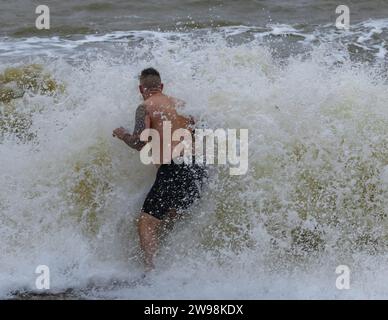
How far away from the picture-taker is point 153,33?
37.8ft

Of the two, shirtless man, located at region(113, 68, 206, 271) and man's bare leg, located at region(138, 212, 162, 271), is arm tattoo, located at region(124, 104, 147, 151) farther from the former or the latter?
man's bare leg, located at region(138, 212, 162, 271)

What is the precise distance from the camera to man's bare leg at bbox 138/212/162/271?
4.96 metres

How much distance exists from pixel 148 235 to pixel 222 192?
810mm

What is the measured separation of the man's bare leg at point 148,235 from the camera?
195 inches

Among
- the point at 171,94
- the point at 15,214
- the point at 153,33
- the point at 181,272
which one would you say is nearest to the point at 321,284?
the point at 181,272

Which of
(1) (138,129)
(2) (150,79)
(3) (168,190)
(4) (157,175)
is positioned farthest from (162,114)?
(3) (168,190)

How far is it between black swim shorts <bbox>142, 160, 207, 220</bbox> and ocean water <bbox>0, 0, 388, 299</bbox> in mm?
316

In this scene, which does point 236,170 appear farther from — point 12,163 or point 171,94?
point 12,163

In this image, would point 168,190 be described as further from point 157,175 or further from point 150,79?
point 150,79

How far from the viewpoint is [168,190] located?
16.3 ft

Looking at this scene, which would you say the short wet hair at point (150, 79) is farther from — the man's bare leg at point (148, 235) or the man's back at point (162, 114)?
the man's bare leg at point (148, 235)

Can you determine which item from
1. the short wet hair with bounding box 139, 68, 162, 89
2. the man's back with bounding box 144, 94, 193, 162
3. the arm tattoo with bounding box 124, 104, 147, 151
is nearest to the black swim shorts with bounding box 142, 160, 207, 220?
→ the man's back with bounding box 144, 94, 193, 162
